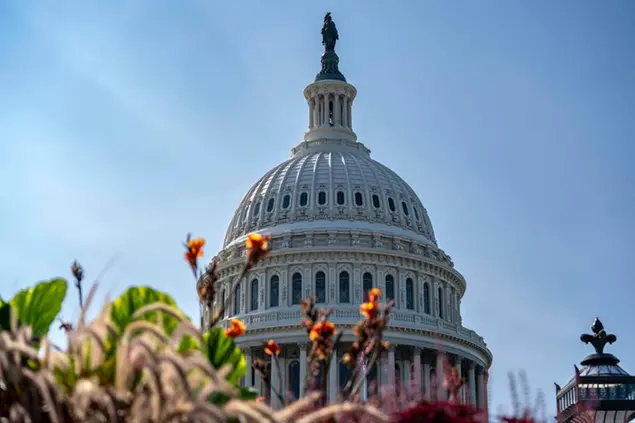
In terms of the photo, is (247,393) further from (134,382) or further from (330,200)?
Result: (330,200)

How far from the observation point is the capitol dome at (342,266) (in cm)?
8175

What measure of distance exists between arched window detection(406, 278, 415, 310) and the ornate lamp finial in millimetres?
50587

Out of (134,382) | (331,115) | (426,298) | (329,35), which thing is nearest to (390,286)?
(426,298)

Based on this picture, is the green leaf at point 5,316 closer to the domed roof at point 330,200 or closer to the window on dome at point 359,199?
the domed roof at point 330,200

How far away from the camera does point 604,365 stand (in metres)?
36.0

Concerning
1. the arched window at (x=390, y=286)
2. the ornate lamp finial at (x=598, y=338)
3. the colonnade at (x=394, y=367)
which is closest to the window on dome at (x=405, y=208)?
the arched window at (x=390, y=286)

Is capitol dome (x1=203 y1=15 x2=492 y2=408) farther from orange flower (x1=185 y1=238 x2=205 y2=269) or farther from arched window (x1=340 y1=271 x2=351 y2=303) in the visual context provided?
orange flower (x1=185 y1=238 x2=205 y2=269)

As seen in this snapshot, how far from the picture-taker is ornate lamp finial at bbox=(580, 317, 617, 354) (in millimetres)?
36250

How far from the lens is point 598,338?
36188 mm

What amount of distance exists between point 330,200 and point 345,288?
28.6ft

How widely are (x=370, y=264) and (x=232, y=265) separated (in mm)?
11450

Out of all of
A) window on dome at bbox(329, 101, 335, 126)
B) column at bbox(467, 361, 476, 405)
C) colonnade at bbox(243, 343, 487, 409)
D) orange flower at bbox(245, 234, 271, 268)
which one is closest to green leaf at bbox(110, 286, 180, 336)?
orange flower at bbox(245, 234, 271, 268)

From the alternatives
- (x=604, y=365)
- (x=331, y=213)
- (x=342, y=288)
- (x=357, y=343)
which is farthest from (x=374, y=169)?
(x=357, y=343)

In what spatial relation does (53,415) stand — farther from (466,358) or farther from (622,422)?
(466,358)
